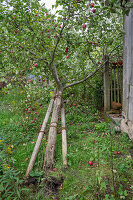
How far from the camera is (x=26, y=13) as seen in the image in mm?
3180

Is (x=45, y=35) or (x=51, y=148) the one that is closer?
(x=51, y=148)

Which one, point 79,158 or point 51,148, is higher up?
point 51,148

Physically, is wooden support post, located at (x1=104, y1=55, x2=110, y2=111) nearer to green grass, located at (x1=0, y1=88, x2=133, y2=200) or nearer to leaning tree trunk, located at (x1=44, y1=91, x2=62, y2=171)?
green grass, located at (x1=0, y1=88, x2=133, y2=200)

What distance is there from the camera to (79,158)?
2611mm

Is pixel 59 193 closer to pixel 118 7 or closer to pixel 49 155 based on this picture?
pixel 49 155

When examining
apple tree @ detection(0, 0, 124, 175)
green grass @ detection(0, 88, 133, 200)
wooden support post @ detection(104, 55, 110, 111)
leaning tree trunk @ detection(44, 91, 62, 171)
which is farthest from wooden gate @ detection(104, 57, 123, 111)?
leaning tree trunk @ detection(44, 91, 62, 171)

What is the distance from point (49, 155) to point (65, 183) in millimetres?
578

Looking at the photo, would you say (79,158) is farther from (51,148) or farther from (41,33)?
(41,33)

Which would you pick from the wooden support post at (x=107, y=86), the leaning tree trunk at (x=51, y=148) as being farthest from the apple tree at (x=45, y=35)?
the wooden support post at (x=107, y=86)

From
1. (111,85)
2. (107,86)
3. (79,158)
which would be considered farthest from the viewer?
(107,86)

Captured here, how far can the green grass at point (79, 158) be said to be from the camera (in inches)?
74.9

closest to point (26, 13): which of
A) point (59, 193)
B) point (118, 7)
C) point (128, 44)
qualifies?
point (128, 44)

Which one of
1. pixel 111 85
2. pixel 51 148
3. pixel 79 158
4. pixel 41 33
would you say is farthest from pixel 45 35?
pixel 79 158

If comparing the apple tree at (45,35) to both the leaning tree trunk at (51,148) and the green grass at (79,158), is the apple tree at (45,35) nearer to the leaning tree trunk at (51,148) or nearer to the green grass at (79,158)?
the leaning tree trunk at (51,148)
